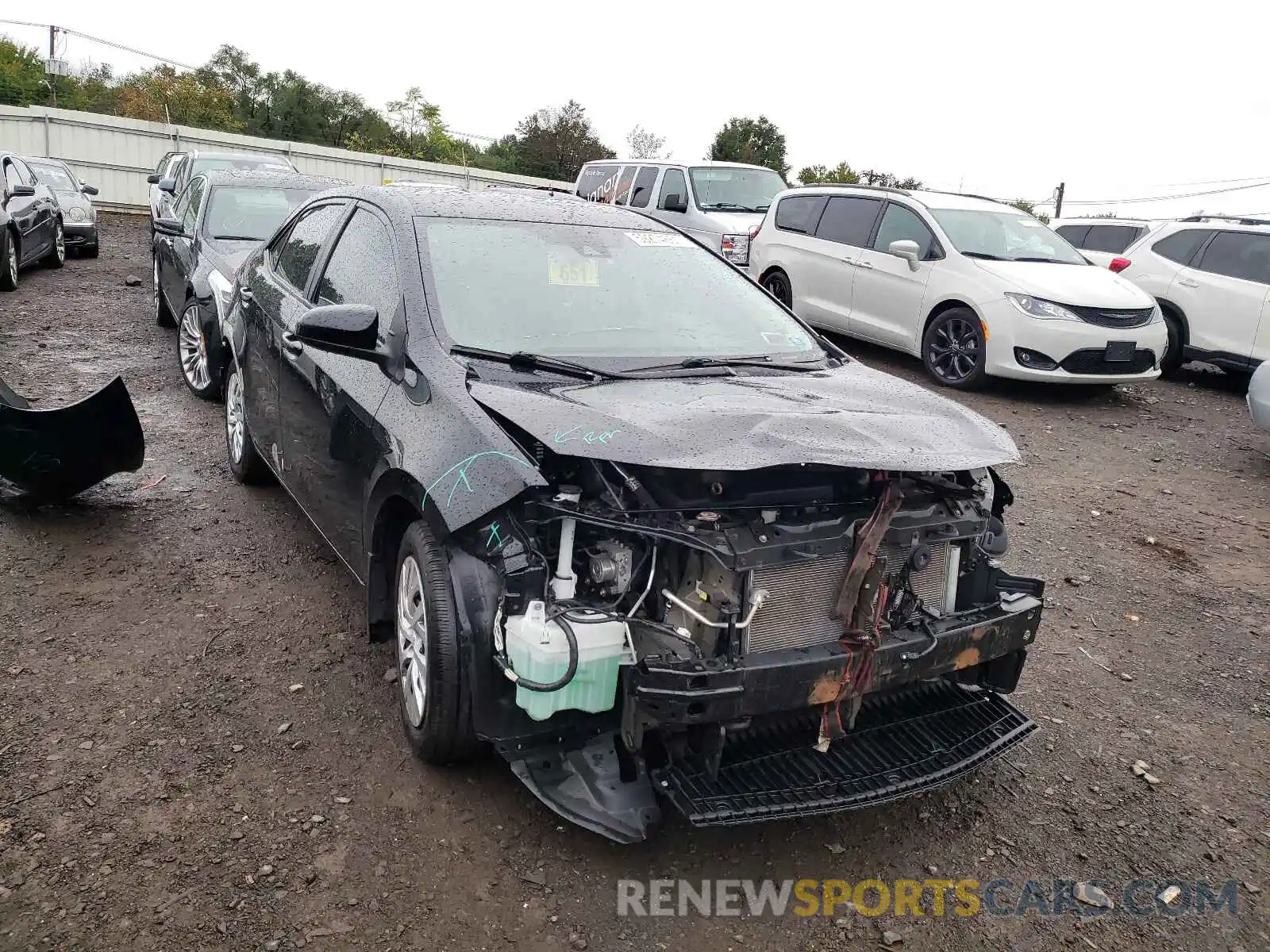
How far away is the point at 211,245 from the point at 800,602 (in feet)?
21.1

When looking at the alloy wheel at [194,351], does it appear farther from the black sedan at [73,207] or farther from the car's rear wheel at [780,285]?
the black sedan at [73,207]

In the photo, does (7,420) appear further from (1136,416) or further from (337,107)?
(337,107)

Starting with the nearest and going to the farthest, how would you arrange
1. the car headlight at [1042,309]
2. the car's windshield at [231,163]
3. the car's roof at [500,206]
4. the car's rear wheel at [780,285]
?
1. the car's roof at [500,206]
2. the car headlight at [1042,309]
3. the car's rear wheel at [780,285]
4. the car's windshield at [231,163]

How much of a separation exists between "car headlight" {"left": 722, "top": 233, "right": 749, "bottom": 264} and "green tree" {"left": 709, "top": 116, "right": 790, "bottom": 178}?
32323 mm

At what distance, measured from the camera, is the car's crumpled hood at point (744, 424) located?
2707 millimetres

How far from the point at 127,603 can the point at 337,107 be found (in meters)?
44.4

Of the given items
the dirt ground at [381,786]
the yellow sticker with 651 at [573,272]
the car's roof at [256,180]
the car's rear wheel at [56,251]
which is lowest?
the dirt ground at [381,786]

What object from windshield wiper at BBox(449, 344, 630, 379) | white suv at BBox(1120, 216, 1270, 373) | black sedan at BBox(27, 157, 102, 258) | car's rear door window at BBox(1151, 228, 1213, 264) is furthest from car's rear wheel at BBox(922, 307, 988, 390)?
black sedan at BBox(27, 157, 102, 258)

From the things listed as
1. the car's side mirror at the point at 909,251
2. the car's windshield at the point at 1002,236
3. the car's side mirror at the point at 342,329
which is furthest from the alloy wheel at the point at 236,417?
the car's windshield at the point at 1002,236

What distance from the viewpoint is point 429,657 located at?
2.95m

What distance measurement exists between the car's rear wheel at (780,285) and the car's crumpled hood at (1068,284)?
93.2 inches

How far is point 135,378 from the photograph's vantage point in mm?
8070

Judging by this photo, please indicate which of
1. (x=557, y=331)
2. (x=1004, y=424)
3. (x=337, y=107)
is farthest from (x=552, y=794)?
(x=337, y=107)

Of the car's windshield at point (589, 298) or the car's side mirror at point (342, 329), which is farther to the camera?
the car's windshield at point (589, 298)
